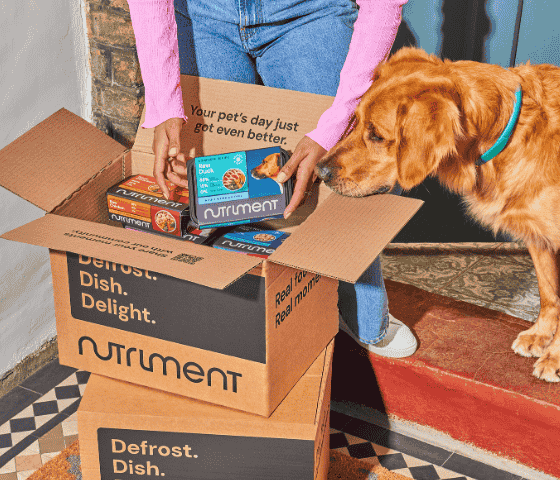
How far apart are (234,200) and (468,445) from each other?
1002 mm

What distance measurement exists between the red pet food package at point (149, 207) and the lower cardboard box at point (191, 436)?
1.21 ft

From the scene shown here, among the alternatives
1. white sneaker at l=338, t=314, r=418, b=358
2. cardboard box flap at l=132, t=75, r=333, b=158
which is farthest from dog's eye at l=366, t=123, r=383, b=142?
white sneaker at l=338, t=314, r=418, b=358

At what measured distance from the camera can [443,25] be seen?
2480mm

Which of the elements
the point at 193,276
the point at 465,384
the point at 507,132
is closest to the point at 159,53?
the point at 193,276

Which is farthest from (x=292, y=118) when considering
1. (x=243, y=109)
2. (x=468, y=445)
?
(x=468, y=445)

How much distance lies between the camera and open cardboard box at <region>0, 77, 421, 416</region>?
1.11 meters

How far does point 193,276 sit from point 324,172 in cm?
54

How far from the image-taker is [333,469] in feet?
5.48

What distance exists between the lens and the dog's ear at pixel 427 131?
1407mm

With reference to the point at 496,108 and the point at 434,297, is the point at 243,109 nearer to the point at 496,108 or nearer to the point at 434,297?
the point at 496,108

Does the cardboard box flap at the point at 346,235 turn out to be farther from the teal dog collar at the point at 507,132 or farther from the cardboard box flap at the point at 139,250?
the teal dog collar at the point at 507,132

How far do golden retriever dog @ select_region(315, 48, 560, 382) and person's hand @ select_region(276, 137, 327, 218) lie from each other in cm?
5

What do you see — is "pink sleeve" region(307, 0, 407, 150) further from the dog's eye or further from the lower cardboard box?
the lower cardboard box

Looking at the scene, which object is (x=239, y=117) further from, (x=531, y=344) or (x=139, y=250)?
(x=531, y=344)
